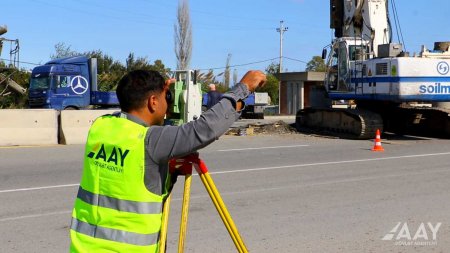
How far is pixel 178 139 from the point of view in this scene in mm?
2461

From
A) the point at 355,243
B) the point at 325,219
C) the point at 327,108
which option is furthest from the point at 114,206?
the point at 327,108

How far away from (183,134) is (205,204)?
212 inches

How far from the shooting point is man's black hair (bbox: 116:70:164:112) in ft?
8.42

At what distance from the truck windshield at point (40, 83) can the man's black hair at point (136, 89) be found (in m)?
26.4

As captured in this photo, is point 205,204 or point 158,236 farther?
point 205,204

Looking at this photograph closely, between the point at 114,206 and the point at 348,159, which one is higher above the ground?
the point at 114,206

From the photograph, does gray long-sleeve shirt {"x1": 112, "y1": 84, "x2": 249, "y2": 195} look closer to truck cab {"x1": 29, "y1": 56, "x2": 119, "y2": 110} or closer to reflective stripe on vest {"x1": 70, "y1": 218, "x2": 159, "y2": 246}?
reflective stripe on vest {"x1": 70, "y1": 218, "x2": 159, "y2": 246}

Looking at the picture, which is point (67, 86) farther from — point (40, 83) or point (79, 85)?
point (40, 83)

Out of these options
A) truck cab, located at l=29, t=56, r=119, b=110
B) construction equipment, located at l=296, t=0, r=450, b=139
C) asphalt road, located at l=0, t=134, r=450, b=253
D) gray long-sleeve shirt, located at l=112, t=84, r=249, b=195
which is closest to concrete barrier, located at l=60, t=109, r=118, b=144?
asphalt road, located at l=0, t=134, r=450, b=253

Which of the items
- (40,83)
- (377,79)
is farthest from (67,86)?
(377,79)

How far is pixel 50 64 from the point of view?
28219 millimetres

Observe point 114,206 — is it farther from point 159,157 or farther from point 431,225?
point 431,225

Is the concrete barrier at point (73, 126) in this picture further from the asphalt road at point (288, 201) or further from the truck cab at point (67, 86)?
the truck cab at point (67, 86)

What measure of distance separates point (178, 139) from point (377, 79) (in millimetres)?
16532
